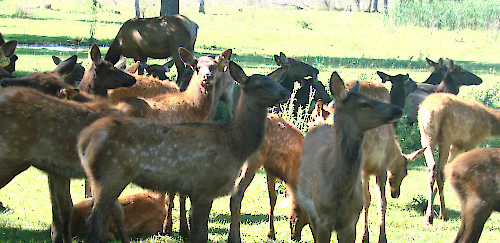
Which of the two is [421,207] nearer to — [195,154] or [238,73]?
[238,73]

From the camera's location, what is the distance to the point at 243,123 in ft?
20.6

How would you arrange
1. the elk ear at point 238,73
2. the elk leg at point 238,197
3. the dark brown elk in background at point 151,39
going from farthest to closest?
the dark brown elk in background at point 151,39 → the elk leg at point 238,197 → the elk ear at point 238,73

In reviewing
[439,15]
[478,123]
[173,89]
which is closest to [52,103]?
[173,89]

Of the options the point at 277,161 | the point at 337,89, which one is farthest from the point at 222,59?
the point at 337,89

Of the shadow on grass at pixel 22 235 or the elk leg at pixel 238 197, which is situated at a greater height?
the elk leg at pixel 238 197

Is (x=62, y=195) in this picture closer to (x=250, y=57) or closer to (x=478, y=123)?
(x=478, y=123)

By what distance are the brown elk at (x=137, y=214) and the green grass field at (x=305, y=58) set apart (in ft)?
0.73

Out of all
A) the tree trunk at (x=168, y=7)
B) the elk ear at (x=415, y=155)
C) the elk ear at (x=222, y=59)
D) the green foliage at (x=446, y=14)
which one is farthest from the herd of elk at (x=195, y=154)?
the green foliage at (x=446, y=14)

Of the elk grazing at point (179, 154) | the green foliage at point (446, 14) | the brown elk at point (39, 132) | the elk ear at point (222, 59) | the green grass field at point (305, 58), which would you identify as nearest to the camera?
the elk grazing at point (179, 154)

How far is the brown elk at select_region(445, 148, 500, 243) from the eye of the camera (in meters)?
6.34

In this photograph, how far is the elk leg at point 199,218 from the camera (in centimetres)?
579

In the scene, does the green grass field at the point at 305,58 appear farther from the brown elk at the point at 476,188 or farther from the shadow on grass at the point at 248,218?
the brown elk at the point at 476,188

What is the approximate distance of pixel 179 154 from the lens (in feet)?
18.6

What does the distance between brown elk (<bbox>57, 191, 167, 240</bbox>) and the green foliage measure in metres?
32.3
